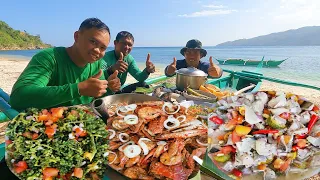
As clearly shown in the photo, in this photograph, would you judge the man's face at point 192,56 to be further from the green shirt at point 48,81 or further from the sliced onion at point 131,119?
the sliced onion at point 131,119

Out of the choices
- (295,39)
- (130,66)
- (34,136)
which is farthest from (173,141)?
(295,39)

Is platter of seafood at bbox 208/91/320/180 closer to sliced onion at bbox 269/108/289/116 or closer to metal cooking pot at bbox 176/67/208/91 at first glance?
sliced onion at bbox 269/108/289/116

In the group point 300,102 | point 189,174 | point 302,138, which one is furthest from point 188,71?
point 189,174

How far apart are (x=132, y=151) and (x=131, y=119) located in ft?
0.95

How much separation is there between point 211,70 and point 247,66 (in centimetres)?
2999

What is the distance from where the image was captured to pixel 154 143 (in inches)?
62.5

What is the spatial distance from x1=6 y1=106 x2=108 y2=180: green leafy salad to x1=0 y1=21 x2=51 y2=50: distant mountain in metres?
81.3

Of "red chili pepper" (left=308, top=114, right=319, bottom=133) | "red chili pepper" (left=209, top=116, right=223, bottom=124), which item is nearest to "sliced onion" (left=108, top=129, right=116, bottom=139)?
"red chili pepper" (left=209, top=116, right=223, bottom=124)

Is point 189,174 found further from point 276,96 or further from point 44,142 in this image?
point 276,96

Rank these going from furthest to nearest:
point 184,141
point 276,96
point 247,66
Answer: point 247,66 → point 276,96 → point 184,141

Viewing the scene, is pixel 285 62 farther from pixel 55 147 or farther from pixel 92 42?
pixel 55 147

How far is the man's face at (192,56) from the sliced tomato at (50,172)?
175 inches

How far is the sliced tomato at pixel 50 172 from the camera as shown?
4.03 feet

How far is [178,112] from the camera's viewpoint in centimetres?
199
